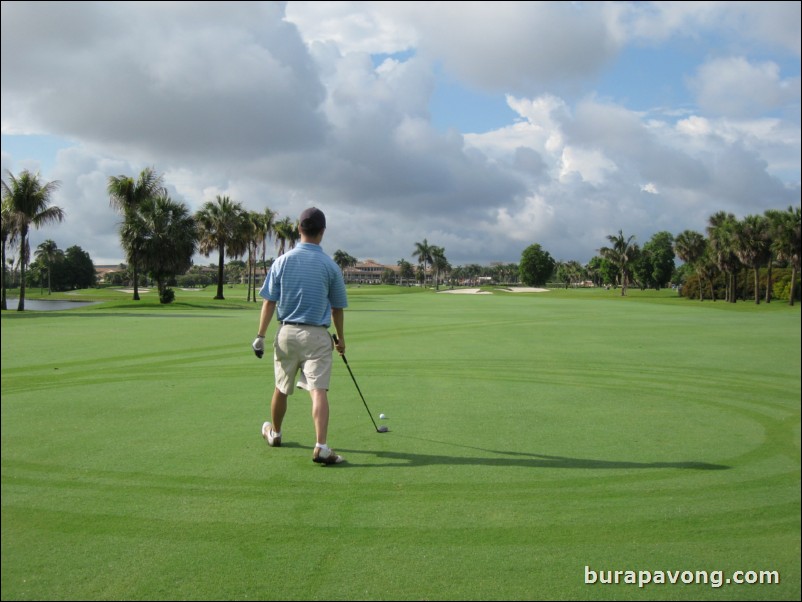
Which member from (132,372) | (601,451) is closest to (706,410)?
(601,451)

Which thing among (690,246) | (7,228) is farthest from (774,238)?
(690,246)

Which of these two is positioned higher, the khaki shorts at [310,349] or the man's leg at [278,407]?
the khaki shorts at [310,349]

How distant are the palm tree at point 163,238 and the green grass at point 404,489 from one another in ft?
141

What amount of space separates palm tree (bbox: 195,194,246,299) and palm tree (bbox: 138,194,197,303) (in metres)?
10.3

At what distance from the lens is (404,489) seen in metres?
5.09

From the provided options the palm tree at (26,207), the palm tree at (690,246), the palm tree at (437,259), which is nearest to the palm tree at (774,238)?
the palm tree at (26,207)

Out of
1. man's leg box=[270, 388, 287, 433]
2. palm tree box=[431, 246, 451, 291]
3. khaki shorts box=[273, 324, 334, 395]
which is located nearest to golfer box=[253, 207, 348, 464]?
khaki shorts box=[273, 324, 334, 395]

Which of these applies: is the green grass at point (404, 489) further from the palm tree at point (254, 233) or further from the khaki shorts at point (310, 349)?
the palm tree at point (254, 233)

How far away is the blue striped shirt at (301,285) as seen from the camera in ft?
19.6

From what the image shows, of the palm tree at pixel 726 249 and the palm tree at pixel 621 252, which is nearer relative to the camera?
the palm tree at pixel 726 249

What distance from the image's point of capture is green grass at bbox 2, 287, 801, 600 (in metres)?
3.65

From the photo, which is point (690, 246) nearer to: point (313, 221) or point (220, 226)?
point (220, 226)

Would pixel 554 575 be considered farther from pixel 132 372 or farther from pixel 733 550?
pixel 132 372

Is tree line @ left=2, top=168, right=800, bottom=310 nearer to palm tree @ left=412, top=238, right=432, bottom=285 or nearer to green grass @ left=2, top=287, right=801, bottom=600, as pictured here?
green grass @ left=2, top=287, right=801, bottom=600
